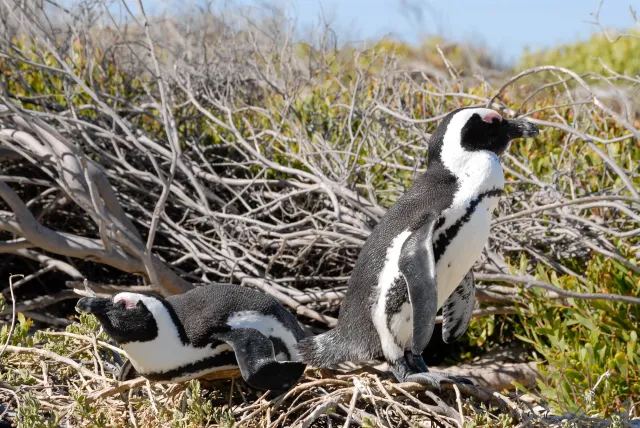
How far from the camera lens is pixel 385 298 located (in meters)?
2.28

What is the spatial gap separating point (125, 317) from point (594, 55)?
1138 centimetres

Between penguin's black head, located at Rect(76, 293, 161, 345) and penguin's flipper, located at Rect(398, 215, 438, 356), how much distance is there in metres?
0.73

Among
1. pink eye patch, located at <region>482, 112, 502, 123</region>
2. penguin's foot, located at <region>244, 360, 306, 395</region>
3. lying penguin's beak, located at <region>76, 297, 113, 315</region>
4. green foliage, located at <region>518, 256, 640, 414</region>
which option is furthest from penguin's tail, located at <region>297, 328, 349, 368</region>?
green foliage, located at <region>518, 256, 640, 414</region>

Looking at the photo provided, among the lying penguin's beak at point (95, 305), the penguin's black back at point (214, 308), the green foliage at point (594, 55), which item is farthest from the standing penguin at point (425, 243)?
the green foliage at point (594, 55)

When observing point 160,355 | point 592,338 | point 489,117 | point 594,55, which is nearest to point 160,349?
point 160,355

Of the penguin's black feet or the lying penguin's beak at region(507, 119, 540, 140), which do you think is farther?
the lying penguin's beak at region(507, 119, 540, 140)

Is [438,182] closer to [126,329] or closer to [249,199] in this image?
[126,329]

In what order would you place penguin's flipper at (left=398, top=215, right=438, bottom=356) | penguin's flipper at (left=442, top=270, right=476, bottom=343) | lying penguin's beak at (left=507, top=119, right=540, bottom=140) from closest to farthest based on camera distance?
penguin's flipper at (left=398, top=215, right=438, bottom=356) → lying penguin's beak at (left=507, top=119, right=540, bottom=140) → penguin's flipper at (left=442, top=270, right=476, bottom=343)

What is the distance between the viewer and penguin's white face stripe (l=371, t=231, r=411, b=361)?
2.26 metres

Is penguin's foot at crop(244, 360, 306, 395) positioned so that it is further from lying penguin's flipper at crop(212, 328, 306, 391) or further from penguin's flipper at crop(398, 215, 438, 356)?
penguin's flipper at crop(398, 215, 438, 356)

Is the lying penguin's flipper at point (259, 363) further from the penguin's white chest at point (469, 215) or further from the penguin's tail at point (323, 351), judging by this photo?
the penguin's white chest at point (469, 215)

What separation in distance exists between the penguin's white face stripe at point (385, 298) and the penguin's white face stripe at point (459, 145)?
0.80 feet

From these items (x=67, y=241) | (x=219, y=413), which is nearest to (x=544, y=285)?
(x=219, y=413)

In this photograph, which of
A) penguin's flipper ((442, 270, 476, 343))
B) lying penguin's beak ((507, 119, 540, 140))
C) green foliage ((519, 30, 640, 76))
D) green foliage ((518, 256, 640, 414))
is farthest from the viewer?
green foliage ((519, 30, 640, 76))
